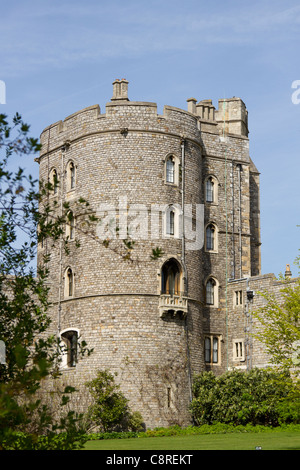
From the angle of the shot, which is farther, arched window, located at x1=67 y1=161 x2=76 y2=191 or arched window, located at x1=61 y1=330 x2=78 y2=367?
arched window, located at x1=67 y1=161 x2=76 y2=191

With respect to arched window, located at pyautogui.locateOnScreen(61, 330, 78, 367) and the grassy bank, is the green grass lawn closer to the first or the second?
the grassy bank

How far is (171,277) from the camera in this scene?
3528cm

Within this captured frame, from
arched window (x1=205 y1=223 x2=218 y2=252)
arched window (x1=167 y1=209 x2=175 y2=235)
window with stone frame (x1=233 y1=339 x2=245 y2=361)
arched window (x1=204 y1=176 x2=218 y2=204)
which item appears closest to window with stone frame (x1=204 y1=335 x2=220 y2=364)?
window with stone frame (x1=233 y1=339 x2=245 y2=361)

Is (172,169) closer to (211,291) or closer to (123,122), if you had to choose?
(123,122)

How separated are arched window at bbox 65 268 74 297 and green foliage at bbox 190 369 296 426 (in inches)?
282

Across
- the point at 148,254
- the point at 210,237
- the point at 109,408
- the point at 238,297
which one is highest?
the point at 210,237

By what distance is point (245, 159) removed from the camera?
41062mm

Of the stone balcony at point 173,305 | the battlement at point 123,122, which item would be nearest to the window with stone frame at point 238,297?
the stone balcony at point 173,305

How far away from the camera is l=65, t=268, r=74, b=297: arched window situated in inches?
1424

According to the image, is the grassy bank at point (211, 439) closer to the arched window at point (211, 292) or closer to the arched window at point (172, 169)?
the arched window at point (211, 292)

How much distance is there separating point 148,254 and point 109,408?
6.69 meters

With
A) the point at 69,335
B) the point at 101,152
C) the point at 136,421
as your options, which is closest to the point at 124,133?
the point at 101,152

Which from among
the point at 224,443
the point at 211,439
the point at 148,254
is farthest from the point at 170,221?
the point at 224,443

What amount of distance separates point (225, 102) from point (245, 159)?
426 centimetres
